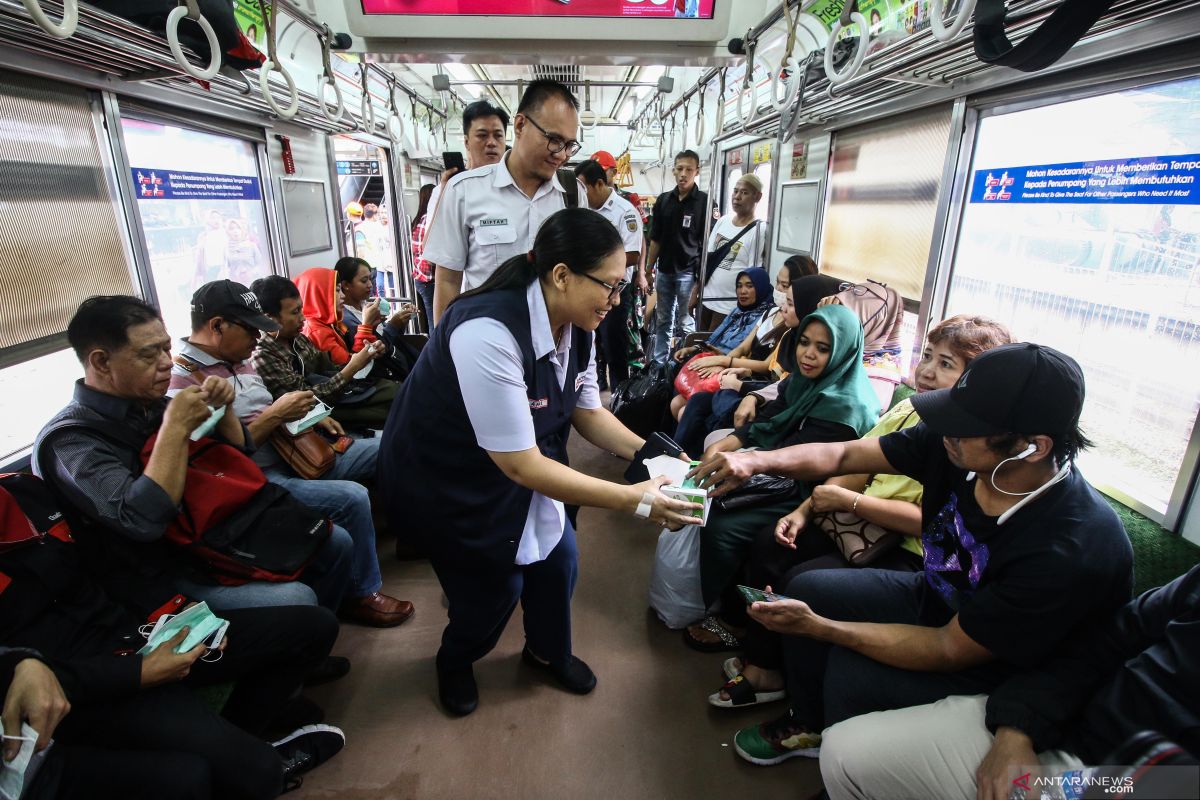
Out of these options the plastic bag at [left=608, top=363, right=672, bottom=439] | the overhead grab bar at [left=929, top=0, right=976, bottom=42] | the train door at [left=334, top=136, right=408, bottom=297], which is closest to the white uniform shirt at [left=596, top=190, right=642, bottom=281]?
the plastic bag at [left=608, top=363, right=672, bottom=439]

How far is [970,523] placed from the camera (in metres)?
1.60

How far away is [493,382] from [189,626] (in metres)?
1.14

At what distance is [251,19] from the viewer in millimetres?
4082

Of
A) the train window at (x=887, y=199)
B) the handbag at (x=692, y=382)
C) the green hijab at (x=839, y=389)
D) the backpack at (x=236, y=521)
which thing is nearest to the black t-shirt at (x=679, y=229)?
the train window at (x=887, y=199)

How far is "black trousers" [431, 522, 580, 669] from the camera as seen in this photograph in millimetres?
2002

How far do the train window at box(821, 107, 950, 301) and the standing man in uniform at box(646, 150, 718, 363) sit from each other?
144 cm

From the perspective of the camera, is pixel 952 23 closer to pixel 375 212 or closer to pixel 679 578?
pixel 679 578

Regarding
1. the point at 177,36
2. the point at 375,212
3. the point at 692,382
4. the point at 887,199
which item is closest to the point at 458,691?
the point at 692,382

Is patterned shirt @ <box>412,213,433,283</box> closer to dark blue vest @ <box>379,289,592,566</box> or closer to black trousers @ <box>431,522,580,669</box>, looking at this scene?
dark blue vest @ <box>379,289,592,566</box>

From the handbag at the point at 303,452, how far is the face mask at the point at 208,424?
492 mm

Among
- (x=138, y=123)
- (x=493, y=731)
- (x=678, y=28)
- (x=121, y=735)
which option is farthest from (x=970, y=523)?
(x=138, y=123)

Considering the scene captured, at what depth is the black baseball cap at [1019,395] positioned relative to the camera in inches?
52.9

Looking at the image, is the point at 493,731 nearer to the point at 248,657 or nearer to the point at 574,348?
the point at 248,657

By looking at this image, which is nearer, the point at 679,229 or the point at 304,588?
the point at 304,588
